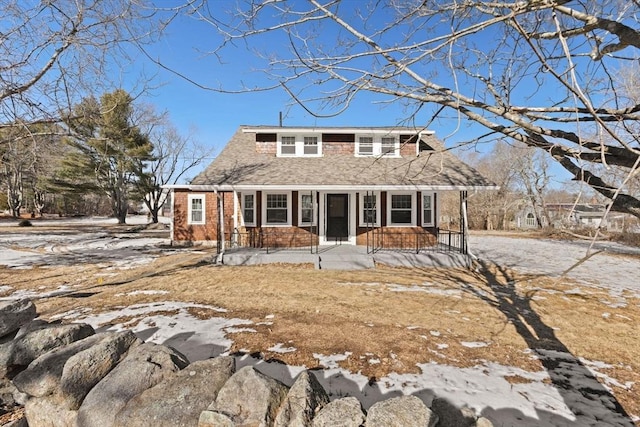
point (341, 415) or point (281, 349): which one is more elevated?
point (341, 415)

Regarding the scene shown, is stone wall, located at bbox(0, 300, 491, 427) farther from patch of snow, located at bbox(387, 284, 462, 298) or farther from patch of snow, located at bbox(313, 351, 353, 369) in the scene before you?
patch of snow, located at bbox(387, 284, 462, 298)

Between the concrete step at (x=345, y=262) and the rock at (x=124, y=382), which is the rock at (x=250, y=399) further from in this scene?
the concrete step at (x=345, y=262)

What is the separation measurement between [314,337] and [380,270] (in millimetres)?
5375

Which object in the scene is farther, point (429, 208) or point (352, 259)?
point (429, 208)

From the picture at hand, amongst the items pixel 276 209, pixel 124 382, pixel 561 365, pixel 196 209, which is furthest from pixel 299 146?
pixel 124 382

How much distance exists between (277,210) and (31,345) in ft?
29.4

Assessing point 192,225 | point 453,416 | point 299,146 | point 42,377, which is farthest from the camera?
point 192,225

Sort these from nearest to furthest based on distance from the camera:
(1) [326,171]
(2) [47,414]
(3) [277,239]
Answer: (2) [47,414] < (1) [326,171] < (3) [277,239]

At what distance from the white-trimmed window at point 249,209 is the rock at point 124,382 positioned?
9.30 meters

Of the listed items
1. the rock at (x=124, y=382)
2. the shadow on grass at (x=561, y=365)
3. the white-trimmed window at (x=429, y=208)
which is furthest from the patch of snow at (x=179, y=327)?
the white-trimmed window at (x=429, y=208)

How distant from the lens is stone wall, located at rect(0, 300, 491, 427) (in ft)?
7.23

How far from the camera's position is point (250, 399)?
2.33 metres

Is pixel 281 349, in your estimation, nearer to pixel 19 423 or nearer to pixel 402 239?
pixel 19 423

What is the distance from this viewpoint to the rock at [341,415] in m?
2.10
